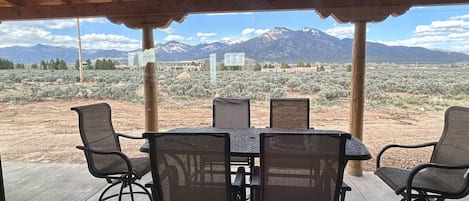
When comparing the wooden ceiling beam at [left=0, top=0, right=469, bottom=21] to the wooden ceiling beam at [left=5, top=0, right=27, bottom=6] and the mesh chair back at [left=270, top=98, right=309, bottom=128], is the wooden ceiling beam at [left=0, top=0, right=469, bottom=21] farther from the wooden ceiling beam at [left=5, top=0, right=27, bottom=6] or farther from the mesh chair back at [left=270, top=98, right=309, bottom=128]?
the mesh chair back at [left=270, top=98, right=309, bottom=128]

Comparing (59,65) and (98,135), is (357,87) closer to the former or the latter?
(98,135)

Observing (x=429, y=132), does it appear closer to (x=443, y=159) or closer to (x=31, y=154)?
(x=443, y=159)

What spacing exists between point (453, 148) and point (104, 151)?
2898mm

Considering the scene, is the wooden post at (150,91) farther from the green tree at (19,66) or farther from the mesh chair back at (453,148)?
the mesh chair back at (453,148)

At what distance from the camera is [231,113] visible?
3383 mm

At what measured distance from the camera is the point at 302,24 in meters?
4.15

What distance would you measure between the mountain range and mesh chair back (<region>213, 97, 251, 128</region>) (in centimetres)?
104

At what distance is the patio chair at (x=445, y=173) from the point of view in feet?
7.28

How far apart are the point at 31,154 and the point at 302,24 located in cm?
420

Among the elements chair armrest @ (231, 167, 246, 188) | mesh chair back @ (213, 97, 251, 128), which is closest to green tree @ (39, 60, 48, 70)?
mesh chair back @ (213, 97, 251, 128)

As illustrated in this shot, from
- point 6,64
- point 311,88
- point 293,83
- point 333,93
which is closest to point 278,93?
point 293,83

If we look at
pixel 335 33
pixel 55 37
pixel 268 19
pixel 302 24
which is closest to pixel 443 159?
pixel 335 33

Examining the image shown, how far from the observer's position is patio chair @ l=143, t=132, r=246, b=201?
173 centimetres

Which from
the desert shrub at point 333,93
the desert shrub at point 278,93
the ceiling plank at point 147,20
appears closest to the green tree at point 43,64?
the ceiling plank at point 147,20
